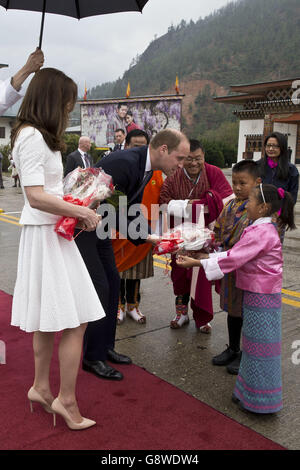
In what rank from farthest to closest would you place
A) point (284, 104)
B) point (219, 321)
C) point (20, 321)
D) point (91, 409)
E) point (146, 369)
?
point (284, 104) → point (219, 321) → point (146, 369) → point (91, 409) → point (20, 321)

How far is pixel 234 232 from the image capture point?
300 cm

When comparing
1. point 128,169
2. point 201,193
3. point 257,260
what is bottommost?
point 257,260

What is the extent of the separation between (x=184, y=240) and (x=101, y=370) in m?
1.03

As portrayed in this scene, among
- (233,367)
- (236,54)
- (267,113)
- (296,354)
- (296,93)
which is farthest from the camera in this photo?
(236,54)

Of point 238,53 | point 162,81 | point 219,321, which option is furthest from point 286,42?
point 219,321

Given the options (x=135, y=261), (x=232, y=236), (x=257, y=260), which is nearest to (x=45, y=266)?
(x=257, y=260)

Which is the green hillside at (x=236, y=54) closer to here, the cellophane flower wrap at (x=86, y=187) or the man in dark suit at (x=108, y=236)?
the man in dark suit at (x=108, y=236)

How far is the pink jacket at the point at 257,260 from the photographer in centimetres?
246

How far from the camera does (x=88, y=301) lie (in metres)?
2.24

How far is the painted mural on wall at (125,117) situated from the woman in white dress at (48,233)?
69.4 ft

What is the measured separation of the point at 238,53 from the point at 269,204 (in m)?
99.5

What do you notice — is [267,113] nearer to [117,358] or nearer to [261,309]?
[117,358]
